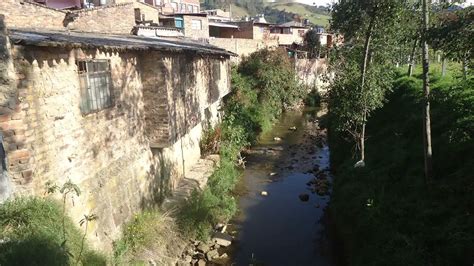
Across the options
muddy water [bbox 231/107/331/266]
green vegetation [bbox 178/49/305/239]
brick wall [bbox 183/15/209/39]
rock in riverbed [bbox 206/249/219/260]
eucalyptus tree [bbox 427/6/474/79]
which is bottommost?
muddy water [bbox 231/107/331/266]

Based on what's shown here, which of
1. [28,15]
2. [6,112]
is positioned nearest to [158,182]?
[6,112]

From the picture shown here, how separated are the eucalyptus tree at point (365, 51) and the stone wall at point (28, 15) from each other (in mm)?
13086

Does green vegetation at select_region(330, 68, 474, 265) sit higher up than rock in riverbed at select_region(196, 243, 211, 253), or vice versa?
green vegetation at select_region(330, 68, 474, 265)

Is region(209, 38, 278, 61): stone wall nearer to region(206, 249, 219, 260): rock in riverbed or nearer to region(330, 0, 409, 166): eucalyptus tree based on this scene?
region(330, 0, 409, 166): eucalyptus tree

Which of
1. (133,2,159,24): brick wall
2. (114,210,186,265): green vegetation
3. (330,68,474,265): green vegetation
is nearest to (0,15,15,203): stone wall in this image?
(114,210,186,265): green vegetation

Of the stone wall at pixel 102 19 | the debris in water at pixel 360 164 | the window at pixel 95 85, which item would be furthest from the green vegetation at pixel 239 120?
the stone wall at pixel 102 19

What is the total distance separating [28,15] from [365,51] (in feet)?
49.3

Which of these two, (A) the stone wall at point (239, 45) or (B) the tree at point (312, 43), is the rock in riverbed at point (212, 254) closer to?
(A) the stone wall at point (239, 45)

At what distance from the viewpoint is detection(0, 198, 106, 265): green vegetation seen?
17.3 ft

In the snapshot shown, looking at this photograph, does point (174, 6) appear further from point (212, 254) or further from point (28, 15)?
point (212, 254)

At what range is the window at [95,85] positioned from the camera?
316 inches

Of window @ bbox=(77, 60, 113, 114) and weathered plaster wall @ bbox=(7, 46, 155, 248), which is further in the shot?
window @ bbox=(77, 60, 113, 114)

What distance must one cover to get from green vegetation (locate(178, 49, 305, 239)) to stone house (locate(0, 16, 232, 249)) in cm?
144

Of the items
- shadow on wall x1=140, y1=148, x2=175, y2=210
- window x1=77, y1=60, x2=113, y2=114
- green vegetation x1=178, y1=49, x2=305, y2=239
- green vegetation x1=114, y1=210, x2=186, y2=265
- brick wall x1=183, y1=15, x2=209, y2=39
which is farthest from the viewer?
brick wall x1=183, y1=15, x2=209, y2=39
